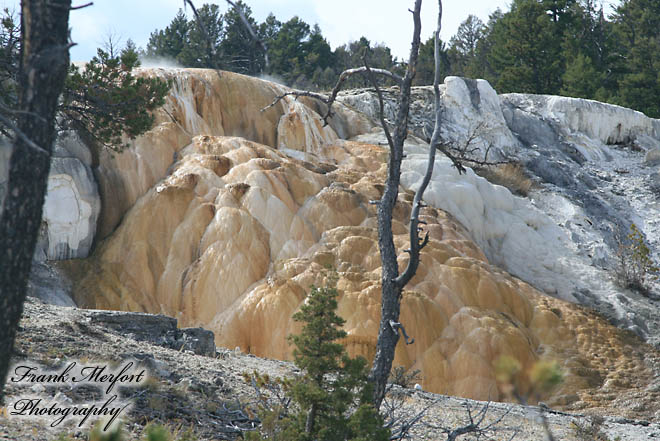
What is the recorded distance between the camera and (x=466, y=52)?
3888 centimetres

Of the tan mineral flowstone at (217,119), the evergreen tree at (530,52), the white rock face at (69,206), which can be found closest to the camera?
the white rock face at (69,206)

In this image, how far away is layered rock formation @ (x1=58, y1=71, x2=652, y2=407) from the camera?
11430 millimetres

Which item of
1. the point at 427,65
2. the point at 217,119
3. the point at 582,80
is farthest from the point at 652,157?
the point at 217,119

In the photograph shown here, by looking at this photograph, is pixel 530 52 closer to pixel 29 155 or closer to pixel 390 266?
pixel 390 266

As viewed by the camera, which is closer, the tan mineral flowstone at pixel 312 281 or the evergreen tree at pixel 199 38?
the tan mineral flowstone at pixel 312 281

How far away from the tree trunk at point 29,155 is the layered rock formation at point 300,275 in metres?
7.87

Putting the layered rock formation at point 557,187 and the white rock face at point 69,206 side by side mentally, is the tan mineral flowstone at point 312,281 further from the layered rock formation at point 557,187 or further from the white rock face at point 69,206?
the layered rock formation at point 557,187

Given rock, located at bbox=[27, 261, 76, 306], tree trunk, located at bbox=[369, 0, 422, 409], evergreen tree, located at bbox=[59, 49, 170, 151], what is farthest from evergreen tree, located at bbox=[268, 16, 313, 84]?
tree trunk, located at bbox=[369, 0, 422, 409]

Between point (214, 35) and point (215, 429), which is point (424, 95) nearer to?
point (214, 35)

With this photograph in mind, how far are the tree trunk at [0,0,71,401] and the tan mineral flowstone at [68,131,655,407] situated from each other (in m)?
7.87

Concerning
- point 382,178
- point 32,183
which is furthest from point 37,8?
point 382,178

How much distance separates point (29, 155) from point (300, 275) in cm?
859

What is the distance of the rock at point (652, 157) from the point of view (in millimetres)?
22656

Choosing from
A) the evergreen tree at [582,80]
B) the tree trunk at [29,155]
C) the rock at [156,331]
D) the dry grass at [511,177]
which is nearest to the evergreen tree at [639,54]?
the evergreen tree at [582,80]
